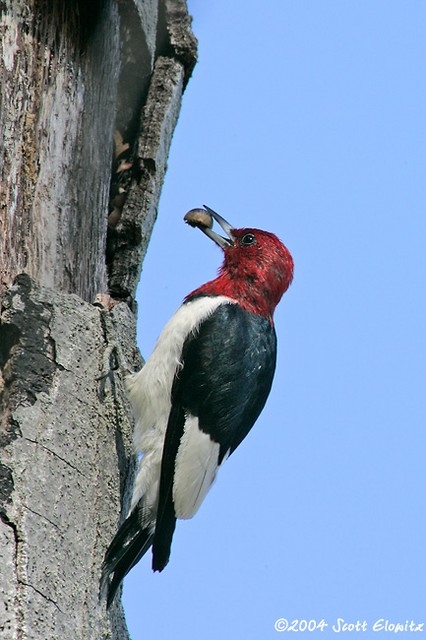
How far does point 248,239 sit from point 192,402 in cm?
112

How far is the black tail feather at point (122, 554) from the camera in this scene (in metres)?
3.59

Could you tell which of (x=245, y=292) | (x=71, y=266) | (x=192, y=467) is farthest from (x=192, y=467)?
(x=245, y=292)

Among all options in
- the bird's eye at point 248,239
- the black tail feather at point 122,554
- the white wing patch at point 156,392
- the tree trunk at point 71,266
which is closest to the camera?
the tree trunk at point 71,266

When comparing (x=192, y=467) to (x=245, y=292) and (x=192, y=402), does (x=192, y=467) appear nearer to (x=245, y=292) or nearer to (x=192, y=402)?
(x=192, y=402)

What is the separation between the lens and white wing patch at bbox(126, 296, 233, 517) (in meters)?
4.25

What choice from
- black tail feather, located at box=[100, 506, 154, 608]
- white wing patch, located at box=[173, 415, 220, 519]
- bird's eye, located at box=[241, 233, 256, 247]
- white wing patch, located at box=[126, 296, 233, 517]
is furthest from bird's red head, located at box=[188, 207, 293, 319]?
black tail feather, located at box=[100, 506, 154, 608]

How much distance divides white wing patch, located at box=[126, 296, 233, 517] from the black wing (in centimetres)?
4

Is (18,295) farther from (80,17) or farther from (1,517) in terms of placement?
(80,17)

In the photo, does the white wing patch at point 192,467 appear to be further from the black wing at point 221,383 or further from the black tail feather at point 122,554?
the black tail feather at point 122,554

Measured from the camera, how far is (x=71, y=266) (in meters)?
4.25

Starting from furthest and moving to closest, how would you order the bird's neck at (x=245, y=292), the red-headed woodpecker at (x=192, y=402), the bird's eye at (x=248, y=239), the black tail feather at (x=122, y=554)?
the bird's eye at (x=248, y=239) < the bird's neck at (x=245, y=292) < the red-headed woodpecker at (x=192, y=402) < the black tail feather at (x=122, y=554)

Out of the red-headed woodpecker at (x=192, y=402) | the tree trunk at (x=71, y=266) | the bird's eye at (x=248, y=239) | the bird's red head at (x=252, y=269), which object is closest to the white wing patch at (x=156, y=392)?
the red-headed woodpecker at (x=192, y=402)

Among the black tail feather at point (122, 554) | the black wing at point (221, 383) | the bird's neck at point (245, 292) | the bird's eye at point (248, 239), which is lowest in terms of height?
the black tail feather at point (122, 554)

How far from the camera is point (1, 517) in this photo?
10.7 feet
